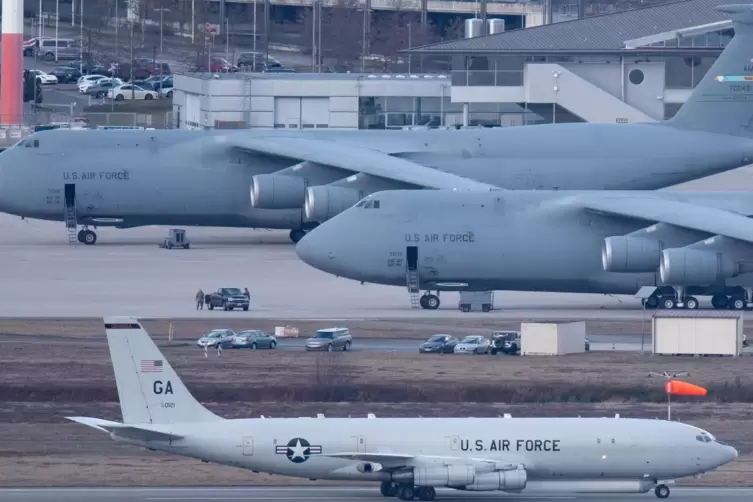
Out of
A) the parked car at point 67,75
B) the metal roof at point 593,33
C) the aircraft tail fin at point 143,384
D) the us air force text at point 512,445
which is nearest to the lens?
the aircraft tail fin at point 143,384

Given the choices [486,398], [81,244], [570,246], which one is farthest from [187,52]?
[486,398]

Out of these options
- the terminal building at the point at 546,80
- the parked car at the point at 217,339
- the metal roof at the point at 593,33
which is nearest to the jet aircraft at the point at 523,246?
the parked car at the point at 217,339

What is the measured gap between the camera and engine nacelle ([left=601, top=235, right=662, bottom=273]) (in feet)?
196

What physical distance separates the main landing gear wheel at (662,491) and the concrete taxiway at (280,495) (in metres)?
0.20

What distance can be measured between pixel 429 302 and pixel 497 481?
25.5m

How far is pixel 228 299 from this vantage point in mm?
59375

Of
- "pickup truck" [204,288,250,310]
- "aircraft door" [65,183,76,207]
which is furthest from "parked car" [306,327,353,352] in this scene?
"aircraft door" [65,183,76,207]

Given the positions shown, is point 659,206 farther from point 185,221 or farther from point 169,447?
point 169,447

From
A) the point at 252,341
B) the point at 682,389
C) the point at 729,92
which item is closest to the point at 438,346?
the point at 252,341

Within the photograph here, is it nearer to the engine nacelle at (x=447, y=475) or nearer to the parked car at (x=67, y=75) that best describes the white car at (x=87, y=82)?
the parked car at (x=67, y=75)

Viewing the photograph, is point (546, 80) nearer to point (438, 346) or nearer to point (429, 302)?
point (429, 302)

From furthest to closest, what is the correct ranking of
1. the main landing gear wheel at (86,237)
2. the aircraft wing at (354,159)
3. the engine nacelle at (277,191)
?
the main landing gear wheel at (86,237) < the engine nacelle at (277,191) < the aircraft wing at (354,159)

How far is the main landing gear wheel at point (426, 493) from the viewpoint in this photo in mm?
35594

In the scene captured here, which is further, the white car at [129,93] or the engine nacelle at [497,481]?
the white car at [129,93]
